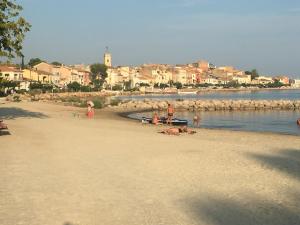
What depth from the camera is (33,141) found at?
54.4ft

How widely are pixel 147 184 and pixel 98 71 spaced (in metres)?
146

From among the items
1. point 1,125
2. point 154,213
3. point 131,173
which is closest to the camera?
point 154,213

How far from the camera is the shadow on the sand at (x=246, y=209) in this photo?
22.9 ft

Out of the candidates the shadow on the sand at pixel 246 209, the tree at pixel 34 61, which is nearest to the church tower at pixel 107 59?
the tree at pixel 34 61

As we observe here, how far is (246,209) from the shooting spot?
763 cm

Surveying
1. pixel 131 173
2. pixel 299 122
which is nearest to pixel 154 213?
pixel 131 173

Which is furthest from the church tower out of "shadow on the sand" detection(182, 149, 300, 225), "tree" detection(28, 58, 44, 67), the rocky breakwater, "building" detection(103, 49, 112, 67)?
"shadow on the sand" detection(182, 149, 300, 225)

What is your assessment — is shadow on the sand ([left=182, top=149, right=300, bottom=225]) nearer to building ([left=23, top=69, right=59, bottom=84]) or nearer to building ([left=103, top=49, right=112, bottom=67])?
building ([left=23, top=69, right=59, bottom=84])

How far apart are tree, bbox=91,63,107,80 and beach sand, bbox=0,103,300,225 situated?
138206 mm

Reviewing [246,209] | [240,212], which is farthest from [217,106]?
[240,212]

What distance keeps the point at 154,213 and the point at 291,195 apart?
2.73 meters

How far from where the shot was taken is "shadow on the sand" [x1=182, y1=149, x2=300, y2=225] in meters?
6.98

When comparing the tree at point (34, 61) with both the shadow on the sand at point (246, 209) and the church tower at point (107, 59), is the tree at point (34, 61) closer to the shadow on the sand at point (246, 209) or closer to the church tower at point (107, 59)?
the church tower at point (107, 59)

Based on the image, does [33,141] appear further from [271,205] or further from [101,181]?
[271,205]
